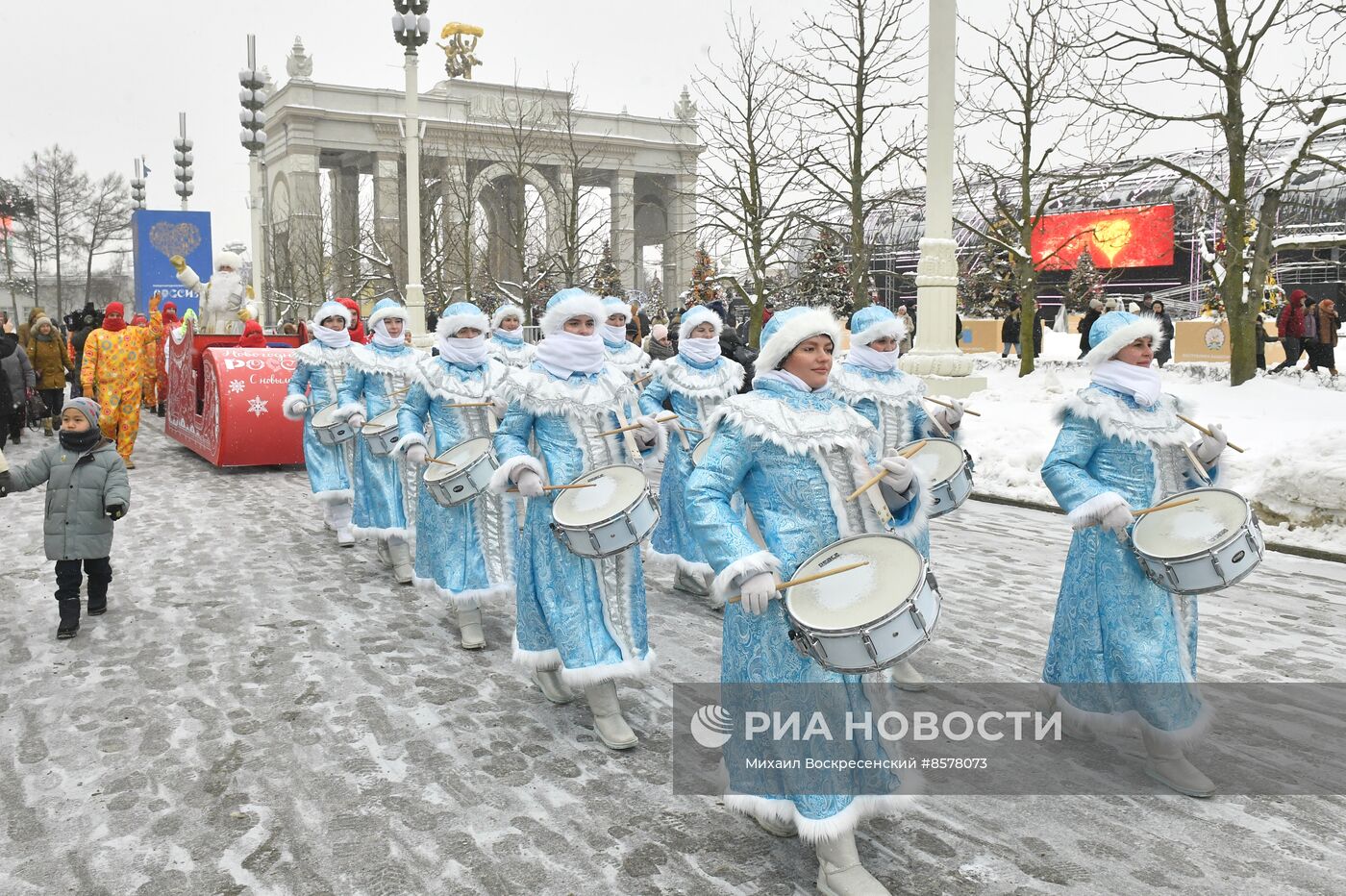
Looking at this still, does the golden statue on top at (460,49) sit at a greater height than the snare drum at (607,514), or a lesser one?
greater

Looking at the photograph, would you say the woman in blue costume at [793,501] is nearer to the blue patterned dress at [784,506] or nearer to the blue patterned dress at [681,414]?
the blue patterned dress at [784,506]

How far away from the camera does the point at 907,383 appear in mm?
5785

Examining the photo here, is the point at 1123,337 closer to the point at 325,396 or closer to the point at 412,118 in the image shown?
the point at 325,396

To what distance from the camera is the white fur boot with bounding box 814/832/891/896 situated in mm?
3186

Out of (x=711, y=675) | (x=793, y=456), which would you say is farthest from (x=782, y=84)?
(x=793, y=456)

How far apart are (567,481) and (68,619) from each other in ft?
10.8

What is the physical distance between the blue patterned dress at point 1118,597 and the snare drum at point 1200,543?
4.8 inches

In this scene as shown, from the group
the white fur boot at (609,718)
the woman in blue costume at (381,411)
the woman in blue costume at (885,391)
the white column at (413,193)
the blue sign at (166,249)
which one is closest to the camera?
the white fur boot at (609,718)

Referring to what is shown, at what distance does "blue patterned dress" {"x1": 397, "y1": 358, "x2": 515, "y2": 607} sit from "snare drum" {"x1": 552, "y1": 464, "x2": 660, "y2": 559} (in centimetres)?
157

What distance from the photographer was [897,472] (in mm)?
3445

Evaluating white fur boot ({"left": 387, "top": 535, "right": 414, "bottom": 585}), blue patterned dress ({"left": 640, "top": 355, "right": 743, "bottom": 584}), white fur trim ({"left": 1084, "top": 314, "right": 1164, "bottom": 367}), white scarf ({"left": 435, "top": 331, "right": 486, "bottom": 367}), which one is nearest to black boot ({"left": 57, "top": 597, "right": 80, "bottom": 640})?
white fur boot ({"left": 387, "top": 535, "right": 414, "bottom": 585})

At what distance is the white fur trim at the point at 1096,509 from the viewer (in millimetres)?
3922

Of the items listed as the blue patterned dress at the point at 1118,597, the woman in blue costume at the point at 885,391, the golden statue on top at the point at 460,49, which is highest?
the golden statue on top at the point at 460,49

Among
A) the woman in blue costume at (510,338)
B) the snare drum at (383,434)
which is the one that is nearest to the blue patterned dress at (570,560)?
→ the snare drum at (383,434)
